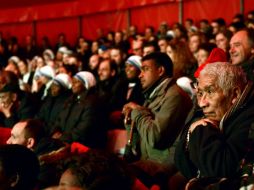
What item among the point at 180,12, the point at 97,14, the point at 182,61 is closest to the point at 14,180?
the point at 182,61

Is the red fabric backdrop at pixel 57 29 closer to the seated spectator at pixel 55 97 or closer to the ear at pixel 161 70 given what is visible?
the seated spectator at pixel 55 97

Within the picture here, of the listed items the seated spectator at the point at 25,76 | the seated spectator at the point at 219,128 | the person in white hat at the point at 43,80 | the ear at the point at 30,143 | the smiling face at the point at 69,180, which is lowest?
the seated spectator at the point at 25,76

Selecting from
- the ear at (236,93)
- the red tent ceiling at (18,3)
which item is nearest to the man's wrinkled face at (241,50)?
the ear at (236,93)

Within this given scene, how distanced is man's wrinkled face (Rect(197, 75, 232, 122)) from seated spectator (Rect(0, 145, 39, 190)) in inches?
42.6

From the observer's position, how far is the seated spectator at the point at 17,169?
365 centimetres

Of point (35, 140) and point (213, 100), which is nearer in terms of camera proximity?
point (213, 100)

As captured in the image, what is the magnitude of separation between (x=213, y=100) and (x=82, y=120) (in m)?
3.63

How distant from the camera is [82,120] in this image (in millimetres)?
7305

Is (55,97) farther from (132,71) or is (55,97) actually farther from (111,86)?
(132,71)

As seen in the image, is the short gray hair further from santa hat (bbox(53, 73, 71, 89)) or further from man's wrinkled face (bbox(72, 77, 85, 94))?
santa hat (bbox(53, 73, 71, 89))

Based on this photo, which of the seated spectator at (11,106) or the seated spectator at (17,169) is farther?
the seated spectator at (11,106)

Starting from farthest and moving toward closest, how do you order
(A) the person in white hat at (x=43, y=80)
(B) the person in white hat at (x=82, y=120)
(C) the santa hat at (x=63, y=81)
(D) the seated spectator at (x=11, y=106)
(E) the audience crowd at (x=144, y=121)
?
1. (A) the person in white hat at (x=43, y=80)
2. (C) the santa hat at (x=63, y=81)
3. (D) the seated spectator at (x=11, y=106)
4. (B) the person in white hat at (x=82, y=120)
5. (E) the audience crowd at (x=144, y=121)

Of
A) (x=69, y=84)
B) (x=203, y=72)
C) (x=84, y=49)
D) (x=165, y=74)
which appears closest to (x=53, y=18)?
(x=84, y=49)

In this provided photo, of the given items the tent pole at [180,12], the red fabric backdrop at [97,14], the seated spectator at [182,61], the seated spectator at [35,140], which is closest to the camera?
the seated spectator at [35,140]
